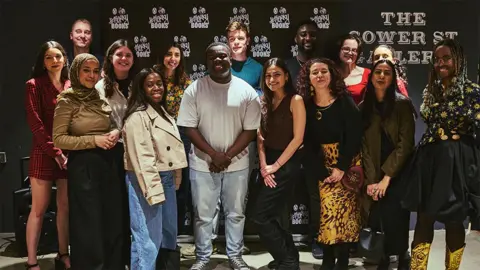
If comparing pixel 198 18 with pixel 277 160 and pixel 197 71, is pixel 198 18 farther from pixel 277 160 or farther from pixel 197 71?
pixel 277 160

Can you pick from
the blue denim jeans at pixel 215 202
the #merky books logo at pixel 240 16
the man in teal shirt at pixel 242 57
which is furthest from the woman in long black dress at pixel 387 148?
the #merky books logo at pixel 240 16

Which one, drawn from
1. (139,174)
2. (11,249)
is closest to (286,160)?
(139,174)

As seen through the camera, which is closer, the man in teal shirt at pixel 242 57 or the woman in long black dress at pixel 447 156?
the woman in long black dress at pixel 447 156

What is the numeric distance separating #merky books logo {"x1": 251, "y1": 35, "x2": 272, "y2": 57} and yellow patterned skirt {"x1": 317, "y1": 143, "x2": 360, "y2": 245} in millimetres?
1614

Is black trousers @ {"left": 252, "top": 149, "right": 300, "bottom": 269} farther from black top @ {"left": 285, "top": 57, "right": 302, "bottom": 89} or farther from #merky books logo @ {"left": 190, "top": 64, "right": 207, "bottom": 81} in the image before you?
#merky books logo @ {"left": 190, "top": 64, "right": 207, "bottom": 81}

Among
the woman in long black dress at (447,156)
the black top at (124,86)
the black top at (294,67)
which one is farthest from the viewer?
the black top at (294,67)

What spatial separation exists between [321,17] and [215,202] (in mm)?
2203

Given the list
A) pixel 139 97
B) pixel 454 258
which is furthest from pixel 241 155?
pixel 454 258

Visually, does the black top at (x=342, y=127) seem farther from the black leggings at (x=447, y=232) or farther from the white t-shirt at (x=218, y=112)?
the black leggings at (x=447, y=232)

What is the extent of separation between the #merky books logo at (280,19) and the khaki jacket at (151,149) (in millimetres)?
1919

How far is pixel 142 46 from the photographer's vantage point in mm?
5469

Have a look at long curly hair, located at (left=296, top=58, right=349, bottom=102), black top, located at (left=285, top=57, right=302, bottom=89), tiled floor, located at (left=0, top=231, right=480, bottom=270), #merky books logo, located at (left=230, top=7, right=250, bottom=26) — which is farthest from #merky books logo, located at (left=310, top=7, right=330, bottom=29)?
tiled floor, located at (left=0, top=231, right=480, bottom=270)

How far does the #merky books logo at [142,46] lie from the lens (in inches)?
215

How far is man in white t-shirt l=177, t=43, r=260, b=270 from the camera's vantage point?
4391mm
